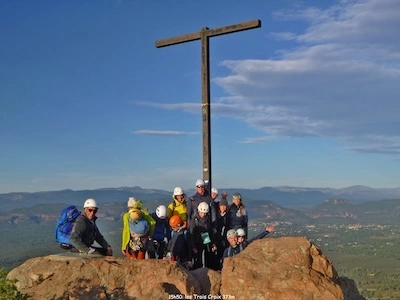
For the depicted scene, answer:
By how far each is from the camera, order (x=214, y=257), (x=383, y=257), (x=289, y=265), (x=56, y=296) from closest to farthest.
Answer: (x=56, y=296) → (x=289, y=265) → (x=214, y=257) → (x=383, y=257)

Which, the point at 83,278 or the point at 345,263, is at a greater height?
the point at 83,278

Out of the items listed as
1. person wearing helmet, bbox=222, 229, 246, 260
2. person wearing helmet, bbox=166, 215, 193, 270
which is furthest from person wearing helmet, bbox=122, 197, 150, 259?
person wearing helmet, bbox=222, 229, 246, 260

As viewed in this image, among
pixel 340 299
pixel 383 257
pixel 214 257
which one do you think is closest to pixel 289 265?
pixel 340 299

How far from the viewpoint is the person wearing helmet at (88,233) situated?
10516 millimetres

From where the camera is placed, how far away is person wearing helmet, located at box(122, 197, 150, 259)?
35.8 feet

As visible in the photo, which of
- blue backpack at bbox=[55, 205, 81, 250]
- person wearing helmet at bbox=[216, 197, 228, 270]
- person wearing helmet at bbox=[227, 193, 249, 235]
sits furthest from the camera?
person wearing helmet at bbox=[227, 193, 249, 235]

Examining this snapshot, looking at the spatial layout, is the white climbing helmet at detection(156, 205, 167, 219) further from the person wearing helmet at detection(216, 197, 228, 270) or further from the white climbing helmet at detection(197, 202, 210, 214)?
the person wearing helmet at detection(216, 197, 228, 270)

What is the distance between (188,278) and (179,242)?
8.99ft

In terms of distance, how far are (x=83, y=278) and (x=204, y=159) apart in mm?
5732

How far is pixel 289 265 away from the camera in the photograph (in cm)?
981

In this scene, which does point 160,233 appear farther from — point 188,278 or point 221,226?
point 188,278

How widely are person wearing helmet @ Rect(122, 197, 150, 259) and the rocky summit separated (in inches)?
41.8

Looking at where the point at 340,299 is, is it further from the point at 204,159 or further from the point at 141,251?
the point at 204,159

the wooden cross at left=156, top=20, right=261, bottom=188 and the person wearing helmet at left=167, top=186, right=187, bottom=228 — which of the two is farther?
the wooden cross at left=156, top=20, right=261, bottom=188
